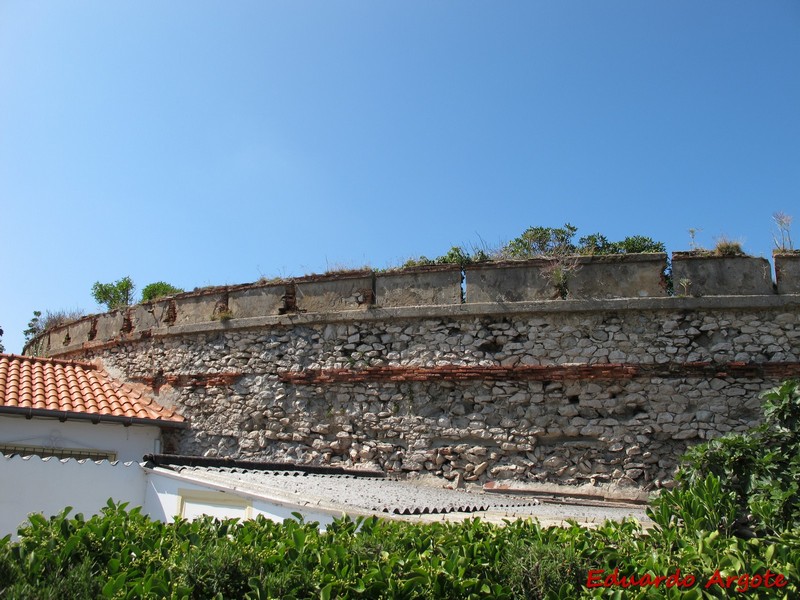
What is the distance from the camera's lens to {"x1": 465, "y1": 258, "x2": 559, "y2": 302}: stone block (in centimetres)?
881

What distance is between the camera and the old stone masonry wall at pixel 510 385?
7984 millimetres

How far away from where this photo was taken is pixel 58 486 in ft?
24.7

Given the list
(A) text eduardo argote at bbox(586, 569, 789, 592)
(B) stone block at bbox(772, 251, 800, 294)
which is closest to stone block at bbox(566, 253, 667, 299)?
(B) stone block at bbox(772, 251, 800, 294)

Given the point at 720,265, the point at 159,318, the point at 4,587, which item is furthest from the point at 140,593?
the point at 159,318

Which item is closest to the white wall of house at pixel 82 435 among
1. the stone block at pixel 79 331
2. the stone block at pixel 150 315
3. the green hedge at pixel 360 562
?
the stone block at pixel 150 315

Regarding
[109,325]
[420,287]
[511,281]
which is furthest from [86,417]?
[511,281]

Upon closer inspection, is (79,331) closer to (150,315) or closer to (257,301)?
(150,315)

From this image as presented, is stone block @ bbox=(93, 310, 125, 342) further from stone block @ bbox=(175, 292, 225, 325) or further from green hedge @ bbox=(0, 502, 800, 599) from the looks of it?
green hedge @ bbox=(0, 502, 800, 599)

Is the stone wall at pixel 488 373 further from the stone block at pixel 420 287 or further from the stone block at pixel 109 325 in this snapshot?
the stone block at pixel 109 325

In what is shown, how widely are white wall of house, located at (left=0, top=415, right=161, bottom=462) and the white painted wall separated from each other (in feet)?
7.49

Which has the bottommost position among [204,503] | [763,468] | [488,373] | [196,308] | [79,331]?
[204,503]

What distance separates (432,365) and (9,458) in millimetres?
5201

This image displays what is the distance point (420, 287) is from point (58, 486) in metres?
5.19

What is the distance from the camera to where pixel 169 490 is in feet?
24.8
